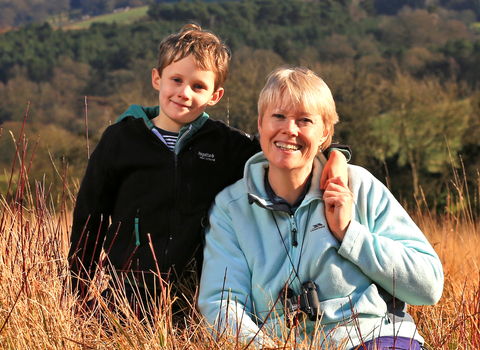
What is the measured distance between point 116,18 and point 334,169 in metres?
79.9

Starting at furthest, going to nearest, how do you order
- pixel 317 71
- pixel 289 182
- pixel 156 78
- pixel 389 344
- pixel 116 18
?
pixel 116 18 → pixel 317 71 → pixel 156 78 → pixel 289 182 → pixel 389 344

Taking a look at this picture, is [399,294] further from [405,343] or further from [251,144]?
[251,144]

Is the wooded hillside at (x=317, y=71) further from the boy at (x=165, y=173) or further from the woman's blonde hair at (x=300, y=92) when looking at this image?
the boy at (x=165, y=173)

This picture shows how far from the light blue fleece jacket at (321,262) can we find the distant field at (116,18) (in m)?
74.3

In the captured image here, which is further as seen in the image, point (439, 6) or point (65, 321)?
point (439, 6)

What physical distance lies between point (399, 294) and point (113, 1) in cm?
9122

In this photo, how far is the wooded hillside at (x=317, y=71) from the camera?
24.8 metres

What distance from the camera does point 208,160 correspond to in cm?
259

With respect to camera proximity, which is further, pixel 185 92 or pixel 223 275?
pixel 185 92

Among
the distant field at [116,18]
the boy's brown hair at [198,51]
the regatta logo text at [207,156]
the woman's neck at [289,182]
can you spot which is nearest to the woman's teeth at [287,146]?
the woman's neck at [289,182]

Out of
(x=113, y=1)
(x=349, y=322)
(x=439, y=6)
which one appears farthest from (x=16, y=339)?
(x=113, y=1)

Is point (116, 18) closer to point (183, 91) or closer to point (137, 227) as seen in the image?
point (183, 91)

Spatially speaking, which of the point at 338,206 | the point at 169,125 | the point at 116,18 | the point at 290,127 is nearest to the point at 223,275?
the point at 338,206

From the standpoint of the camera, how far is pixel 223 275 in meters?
2.26
